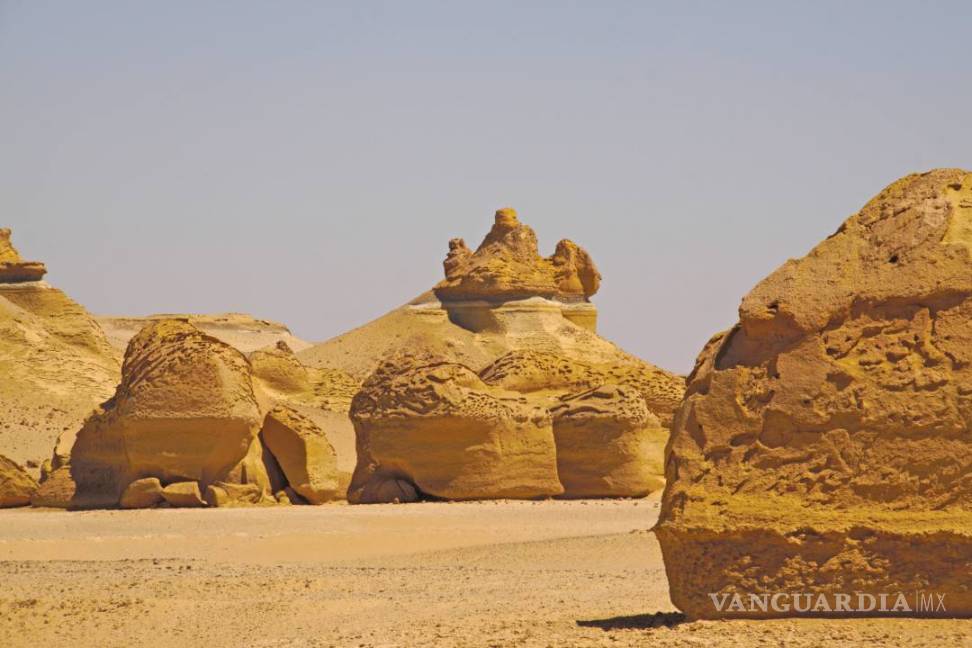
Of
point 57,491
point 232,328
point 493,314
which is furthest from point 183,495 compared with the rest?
point 232,328

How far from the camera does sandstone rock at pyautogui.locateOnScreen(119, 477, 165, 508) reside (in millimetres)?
16984

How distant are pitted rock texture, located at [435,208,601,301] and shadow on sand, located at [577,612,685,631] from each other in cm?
3437

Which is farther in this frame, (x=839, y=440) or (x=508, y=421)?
(x=508, y=421)

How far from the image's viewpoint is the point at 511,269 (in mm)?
42562

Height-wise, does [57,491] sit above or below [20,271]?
below

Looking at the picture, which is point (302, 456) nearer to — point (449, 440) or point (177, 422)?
point (177, 422)

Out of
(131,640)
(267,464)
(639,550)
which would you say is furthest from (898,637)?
(267,464)

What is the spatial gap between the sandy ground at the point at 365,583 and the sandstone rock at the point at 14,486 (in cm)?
255

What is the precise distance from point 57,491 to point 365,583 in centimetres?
851

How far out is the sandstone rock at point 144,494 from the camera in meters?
17.0

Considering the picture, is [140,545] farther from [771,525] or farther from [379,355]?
[379,355]

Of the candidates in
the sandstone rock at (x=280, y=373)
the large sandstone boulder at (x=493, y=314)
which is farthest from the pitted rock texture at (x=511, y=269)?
the sandstone rock at (x=280, y=373)

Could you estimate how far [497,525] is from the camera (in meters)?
14.4

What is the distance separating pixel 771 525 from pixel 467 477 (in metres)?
10.1
